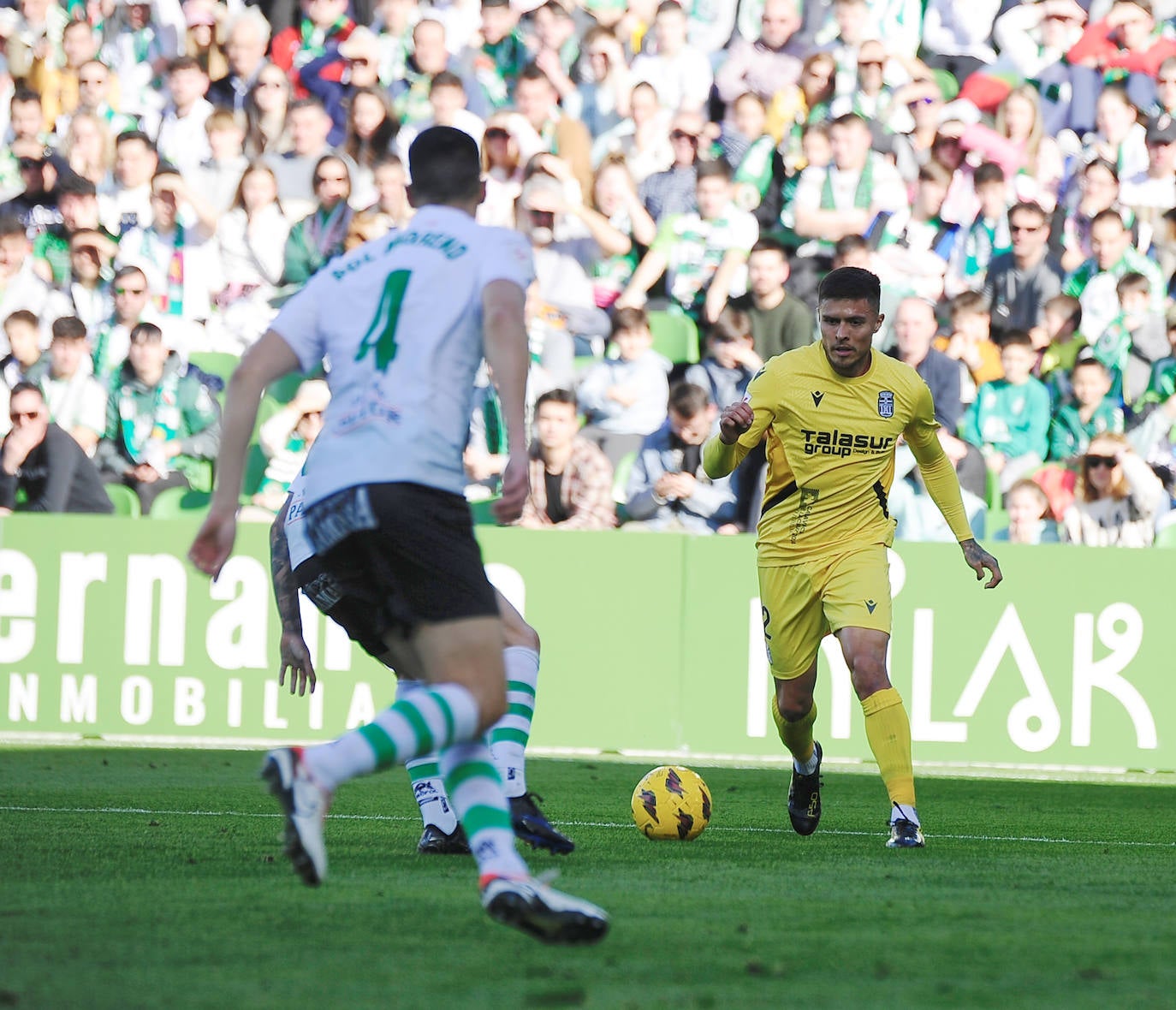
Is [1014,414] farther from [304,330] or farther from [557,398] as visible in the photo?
[304,330]

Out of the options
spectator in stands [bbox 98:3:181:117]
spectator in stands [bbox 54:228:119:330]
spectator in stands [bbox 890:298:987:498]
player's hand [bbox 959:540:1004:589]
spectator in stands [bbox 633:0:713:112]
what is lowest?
player's hand [bbox 959:540:1004:589]

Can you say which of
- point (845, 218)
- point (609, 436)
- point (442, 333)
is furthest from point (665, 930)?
point (845, 218)

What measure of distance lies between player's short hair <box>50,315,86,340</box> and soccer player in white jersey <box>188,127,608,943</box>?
10.3 m

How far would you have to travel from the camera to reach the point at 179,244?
16.2 m

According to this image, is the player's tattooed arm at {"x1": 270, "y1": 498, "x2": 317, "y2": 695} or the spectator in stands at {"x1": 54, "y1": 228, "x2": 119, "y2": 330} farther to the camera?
the spectator in stands at {"x1": 54, "y1": 228, "x2": 119, "y2": 330}

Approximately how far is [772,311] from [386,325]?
952 cm

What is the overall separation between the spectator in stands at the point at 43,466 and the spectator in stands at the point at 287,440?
114cm

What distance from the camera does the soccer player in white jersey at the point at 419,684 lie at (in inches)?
267

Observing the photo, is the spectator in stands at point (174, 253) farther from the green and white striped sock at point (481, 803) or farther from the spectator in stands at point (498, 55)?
the green and white striped sock at point (481, 803)

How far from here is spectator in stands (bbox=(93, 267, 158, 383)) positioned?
15266mm

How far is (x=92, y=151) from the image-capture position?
17.0m

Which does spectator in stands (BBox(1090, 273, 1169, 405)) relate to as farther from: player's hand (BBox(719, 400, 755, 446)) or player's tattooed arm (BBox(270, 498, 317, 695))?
player's tattooed arm (BBox(270, 498, 317, 695))

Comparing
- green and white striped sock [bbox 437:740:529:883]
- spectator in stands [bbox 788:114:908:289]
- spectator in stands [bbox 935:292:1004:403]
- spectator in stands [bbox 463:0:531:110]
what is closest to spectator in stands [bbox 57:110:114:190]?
spectator in stands [bbox 463:0:531:110]

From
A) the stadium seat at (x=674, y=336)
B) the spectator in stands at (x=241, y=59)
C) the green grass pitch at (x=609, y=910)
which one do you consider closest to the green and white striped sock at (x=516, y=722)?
the green grass pitch at (x=609, y=910)
